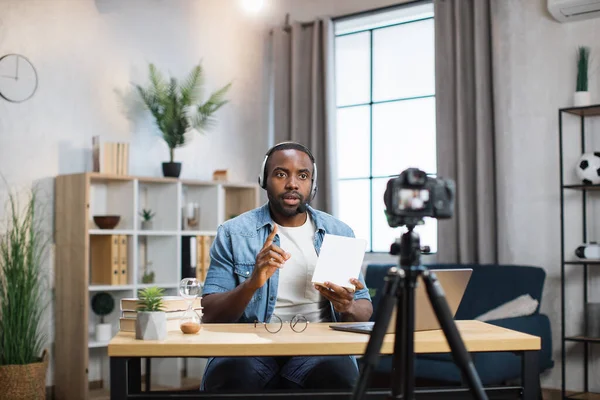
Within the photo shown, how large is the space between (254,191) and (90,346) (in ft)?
5.49

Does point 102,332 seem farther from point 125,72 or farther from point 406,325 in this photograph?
point 406,325

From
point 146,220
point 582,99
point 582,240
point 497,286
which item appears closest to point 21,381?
point 146,220

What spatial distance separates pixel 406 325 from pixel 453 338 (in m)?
0.11

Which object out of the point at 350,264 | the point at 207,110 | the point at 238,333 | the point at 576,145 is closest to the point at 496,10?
the point at 576,145

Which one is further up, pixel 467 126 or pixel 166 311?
pixel 467 126

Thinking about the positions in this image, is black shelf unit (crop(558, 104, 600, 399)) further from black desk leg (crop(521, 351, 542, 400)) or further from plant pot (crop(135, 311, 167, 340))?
plant pot (crop(135, 311, 167, 340))

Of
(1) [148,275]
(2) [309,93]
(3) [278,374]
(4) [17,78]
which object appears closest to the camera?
(3) [278,374]

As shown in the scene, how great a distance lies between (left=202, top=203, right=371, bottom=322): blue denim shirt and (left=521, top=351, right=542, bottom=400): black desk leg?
593 millimetres

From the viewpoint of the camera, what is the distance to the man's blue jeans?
7.34 feet

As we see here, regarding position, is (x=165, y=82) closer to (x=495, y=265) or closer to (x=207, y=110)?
(x=207, y=110)

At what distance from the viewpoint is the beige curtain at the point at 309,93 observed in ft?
18.7

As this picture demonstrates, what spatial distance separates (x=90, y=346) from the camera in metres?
4.62

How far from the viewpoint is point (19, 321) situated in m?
4.25

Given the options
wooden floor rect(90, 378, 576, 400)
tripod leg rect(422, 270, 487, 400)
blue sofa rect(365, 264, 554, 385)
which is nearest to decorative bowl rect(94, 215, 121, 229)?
wooden floor rect(90, 378, 576, 400)
